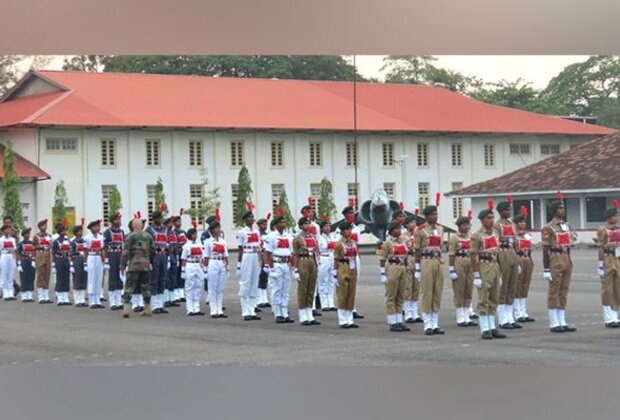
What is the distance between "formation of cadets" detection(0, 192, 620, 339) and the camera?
9.42 meters

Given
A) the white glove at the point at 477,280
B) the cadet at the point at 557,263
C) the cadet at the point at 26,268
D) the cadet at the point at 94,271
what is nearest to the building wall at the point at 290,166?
the cadet at the point at 557,263

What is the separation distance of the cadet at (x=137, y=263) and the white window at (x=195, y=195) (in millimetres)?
602

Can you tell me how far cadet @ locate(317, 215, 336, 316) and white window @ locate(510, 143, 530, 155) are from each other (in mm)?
1866

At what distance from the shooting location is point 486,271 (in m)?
9.01

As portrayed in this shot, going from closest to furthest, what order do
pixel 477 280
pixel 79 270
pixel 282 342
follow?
pixel 477 280 → pixel 282 342 → pixel 79 270

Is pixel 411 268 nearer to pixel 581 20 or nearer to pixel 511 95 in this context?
pixel 511 95

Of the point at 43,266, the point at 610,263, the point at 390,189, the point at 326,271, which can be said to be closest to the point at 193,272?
the point at 326,271

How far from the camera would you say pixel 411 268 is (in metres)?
9.91

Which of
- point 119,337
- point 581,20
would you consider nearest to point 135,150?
point 119,337

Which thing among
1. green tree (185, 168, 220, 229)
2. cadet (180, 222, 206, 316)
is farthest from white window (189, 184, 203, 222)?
cadet (180, 222, 206, 316)

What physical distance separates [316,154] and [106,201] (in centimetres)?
185

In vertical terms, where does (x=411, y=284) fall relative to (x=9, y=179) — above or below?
below

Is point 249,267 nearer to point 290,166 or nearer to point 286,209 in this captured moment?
point 286,209

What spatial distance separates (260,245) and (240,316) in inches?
29.8
